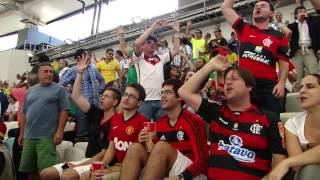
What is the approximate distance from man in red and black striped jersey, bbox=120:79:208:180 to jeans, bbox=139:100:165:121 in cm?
78

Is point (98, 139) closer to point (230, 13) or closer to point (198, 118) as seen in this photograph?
point (198, 118)

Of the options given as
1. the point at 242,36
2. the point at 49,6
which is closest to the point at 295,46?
the point at 242,36

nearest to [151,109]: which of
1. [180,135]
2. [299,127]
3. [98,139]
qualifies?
[98,139]

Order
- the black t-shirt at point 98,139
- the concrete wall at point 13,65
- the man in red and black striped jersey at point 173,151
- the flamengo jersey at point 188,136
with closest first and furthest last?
the man in red and black striped jersey at point 173,151 → the flamengo jersey at point 188,136 → the black t-shirt at point 98,139 → the concrete wall at point 13,65

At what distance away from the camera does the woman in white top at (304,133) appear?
1.74 metres

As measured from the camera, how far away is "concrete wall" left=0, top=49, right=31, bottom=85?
44.5ft

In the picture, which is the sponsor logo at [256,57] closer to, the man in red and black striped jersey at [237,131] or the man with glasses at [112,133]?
the man in red and black striped jersey at [237,131]

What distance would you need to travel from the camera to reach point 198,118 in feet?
8.25

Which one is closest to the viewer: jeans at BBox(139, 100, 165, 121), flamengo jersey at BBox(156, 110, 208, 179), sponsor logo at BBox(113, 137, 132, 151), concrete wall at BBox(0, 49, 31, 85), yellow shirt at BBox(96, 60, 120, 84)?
A: flamengo jersey at BBox(156, 110, 208, 179)

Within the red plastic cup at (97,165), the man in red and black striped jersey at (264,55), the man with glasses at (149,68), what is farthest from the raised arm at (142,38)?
the red plastic cup at (97,165)

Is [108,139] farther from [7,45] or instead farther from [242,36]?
[7,45]

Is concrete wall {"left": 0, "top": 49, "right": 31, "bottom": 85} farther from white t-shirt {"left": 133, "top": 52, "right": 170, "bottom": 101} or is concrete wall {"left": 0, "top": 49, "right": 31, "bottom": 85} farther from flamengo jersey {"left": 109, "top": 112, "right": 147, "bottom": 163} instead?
flamengo jersey {"left": 109, "top": 112, "right": 147, "bottom": 163}

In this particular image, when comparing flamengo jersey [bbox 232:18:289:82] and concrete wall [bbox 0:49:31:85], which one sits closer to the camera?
flamengo jersey [bbox 232:18:289:82]

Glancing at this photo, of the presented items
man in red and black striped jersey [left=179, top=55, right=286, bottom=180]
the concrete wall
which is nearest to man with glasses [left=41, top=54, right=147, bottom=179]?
man in red and black striped jersey [left=179, top=55, right=286, bottom=180]
